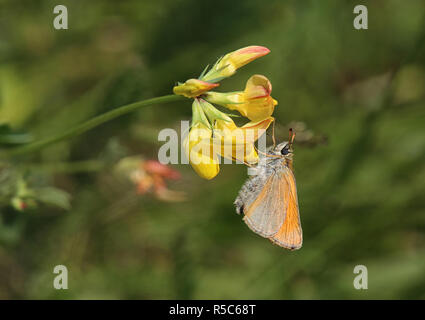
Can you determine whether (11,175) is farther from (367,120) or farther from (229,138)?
(367,120)

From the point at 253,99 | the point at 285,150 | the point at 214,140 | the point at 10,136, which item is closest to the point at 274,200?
the point at 285,150

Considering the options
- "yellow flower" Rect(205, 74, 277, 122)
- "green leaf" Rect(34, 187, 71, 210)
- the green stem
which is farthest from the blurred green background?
"yellow flower" Rect(205, 74, 277, 122)

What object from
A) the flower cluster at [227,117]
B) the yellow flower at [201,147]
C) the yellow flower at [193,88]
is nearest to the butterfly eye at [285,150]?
the flower cluster at [227,117]

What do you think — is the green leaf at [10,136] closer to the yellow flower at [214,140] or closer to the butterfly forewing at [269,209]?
the yellow flower at [214,140]

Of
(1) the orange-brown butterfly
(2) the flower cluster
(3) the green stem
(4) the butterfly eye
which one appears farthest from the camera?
(4) the butterfly eye

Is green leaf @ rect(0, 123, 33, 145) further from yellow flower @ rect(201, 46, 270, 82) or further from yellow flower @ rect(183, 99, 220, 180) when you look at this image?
yellow flower @ rect(201, 46, 270, 82)

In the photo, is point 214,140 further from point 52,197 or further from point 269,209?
point 52,197
